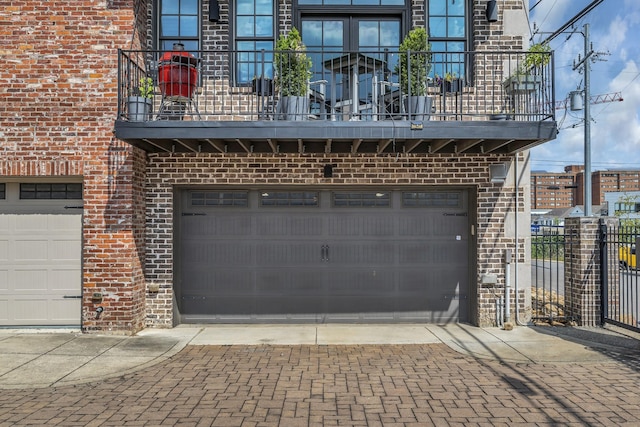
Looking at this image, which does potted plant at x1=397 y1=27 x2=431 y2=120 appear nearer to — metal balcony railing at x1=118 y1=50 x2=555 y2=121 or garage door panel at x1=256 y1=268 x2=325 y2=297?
metal balcony railing at x1=118 y1=50 x2=555 y2=121

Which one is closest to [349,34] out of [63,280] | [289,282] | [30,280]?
[289,282]

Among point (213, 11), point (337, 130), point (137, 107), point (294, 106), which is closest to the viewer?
point (337, 130)

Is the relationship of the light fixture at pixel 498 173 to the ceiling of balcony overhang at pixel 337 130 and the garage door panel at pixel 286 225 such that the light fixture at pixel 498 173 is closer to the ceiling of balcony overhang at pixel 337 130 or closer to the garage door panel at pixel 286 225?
the ceiling of balcony overhang at pixel 337 130

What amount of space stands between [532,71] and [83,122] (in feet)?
22.5

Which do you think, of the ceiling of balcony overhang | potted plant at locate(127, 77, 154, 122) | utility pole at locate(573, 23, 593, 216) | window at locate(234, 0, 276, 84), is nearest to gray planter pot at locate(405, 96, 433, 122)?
the ceiling of balcony overhang

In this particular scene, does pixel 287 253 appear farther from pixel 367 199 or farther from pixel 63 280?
pixel 63 280

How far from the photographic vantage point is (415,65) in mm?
7086

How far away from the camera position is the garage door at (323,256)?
27.3 ft

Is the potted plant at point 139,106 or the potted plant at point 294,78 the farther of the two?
the potted plant at point 294,78

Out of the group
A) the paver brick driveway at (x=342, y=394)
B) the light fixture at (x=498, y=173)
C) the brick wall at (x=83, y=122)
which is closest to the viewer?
the paver brick driveway at (x=342, y=394)

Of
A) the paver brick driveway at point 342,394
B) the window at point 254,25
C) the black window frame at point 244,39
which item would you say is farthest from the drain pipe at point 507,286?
the window at point 254,25

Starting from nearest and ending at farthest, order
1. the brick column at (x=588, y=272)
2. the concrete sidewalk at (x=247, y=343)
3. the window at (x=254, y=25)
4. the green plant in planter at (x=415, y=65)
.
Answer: the concrete sidewalk at (x=247, y=343) → the green plant in planter at (x=415, y=65) → the brick column at (x=588, y=272) → the window at (x=254, y=25)

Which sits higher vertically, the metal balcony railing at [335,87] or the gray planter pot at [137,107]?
the metal balcony railing at [335,87]

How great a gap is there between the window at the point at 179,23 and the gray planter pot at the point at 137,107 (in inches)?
70.2
